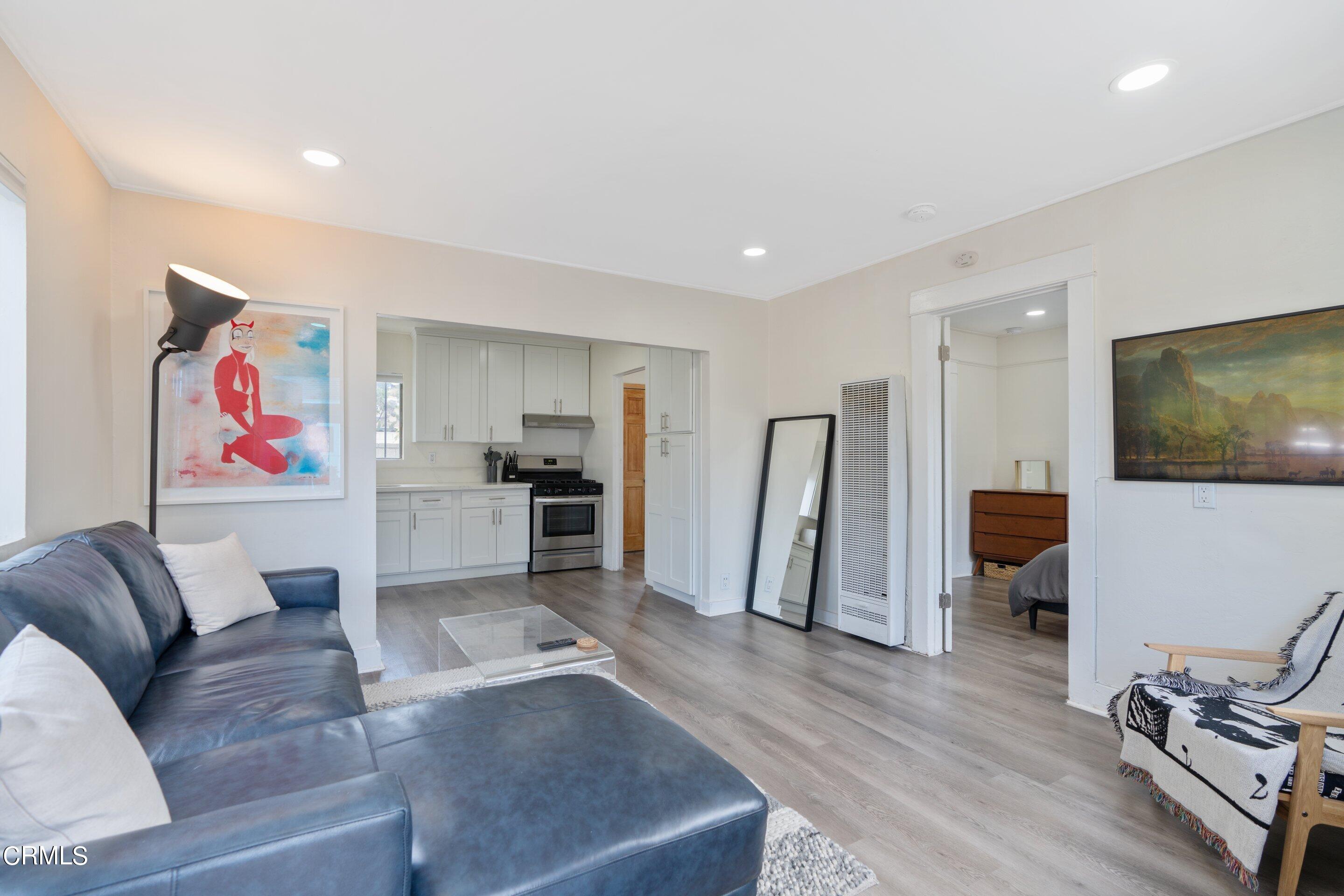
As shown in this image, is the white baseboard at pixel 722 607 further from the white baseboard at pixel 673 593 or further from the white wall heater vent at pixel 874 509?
the white wall heater vent at pixel 874 509

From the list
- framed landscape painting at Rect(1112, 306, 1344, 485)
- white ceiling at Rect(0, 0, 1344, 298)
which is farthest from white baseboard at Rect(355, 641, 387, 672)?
framed landscape painting at Rect(1112, 306, 1344, 485)

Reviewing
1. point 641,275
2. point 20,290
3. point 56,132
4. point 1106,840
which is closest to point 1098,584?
point 1106,840

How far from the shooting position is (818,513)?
439 cm

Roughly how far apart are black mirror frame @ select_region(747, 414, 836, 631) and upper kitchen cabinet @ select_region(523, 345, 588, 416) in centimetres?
272

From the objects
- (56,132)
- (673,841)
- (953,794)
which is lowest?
(953,794)

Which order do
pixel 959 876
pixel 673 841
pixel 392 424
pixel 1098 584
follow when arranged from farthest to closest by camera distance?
pixel 392 424, pixel 1098 584, pixel 959 876, pixel 673 841

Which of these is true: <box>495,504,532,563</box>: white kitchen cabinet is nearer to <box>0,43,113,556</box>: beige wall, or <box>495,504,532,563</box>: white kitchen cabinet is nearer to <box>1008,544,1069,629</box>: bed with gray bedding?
<box>0,43,113,556</box>: beige wall

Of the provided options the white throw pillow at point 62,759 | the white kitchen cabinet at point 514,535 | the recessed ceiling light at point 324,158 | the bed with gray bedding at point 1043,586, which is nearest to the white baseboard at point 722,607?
the bed with gray bedding at point 1043,586

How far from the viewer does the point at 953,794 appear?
2.23 meters

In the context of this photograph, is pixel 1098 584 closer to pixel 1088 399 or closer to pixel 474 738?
pixel 1088 399

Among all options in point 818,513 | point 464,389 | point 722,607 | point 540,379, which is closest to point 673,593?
point 722,607

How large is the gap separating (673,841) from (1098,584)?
260 cm

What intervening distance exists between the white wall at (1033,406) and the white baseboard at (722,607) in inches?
132

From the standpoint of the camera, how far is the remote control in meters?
2.86
